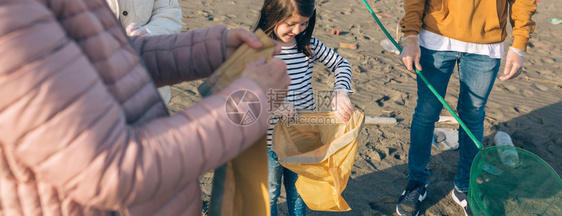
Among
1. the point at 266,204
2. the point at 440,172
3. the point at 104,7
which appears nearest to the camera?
the point at 104,7

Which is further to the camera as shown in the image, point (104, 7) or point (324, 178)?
point (324, 178)

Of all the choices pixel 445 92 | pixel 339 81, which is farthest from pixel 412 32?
pixel 339 81

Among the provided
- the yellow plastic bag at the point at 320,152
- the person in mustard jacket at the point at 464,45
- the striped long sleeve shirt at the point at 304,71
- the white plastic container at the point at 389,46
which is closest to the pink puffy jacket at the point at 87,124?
the yellow plastic bag at the point at 320,152

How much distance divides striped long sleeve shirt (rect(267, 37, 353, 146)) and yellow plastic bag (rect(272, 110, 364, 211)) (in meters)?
0.16

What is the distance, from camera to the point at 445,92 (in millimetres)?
2750

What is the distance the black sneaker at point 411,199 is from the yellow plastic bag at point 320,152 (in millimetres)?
1003

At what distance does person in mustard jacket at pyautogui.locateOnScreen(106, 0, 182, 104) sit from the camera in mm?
2162

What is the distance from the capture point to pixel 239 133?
0.91 m

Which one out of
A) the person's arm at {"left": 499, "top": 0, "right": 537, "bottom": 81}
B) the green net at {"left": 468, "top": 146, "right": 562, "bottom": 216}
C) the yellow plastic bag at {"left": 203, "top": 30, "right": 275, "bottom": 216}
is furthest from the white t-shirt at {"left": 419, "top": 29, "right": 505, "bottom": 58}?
the yellow plastic bag at {"left": 203, "top": 30, "right": 275, "bottom": 216}

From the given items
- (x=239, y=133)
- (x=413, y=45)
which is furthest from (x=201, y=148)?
(x=413, y=45)

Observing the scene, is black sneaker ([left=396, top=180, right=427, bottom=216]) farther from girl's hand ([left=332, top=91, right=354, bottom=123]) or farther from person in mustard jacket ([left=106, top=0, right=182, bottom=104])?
person in mustard jacket ([left=106, top=0, right=182, bottom=104])

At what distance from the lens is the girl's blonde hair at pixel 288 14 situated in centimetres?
209

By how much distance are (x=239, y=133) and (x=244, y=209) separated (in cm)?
54

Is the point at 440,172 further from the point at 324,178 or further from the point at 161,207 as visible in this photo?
the point at 161,207
